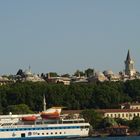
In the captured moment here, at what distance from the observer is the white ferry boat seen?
6544 centimetres

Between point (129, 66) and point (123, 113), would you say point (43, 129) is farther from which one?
point (129, 66)

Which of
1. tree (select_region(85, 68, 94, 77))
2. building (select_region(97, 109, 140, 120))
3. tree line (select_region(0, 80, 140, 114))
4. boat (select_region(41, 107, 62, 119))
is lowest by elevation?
boat (select_region(41, 107, 62, 119))

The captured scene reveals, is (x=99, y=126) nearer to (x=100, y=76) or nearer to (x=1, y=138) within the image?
(x=1, y=138)

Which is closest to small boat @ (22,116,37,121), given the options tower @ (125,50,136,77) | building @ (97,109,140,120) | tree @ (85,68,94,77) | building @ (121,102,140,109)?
building @ (97,109,140,120)

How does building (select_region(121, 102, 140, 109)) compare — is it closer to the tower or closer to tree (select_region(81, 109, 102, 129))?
tree (select_region(81, 109, 102, 129))

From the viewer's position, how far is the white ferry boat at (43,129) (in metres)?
65.4

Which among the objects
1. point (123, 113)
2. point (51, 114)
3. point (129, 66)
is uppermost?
point (129, 66)

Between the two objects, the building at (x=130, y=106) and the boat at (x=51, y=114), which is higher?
the building at (x=130, y=106)

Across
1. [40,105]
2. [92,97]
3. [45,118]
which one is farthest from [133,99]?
[45,118]

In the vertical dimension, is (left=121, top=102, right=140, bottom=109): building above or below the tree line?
below

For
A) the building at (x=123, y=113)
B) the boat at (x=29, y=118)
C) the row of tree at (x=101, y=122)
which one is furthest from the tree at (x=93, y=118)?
the boat at (x=29, y=118)

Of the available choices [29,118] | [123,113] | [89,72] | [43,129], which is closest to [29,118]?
[29,118]

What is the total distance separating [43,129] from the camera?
66.0 meters

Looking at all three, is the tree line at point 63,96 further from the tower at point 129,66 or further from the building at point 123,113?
the tower at point 129,66
